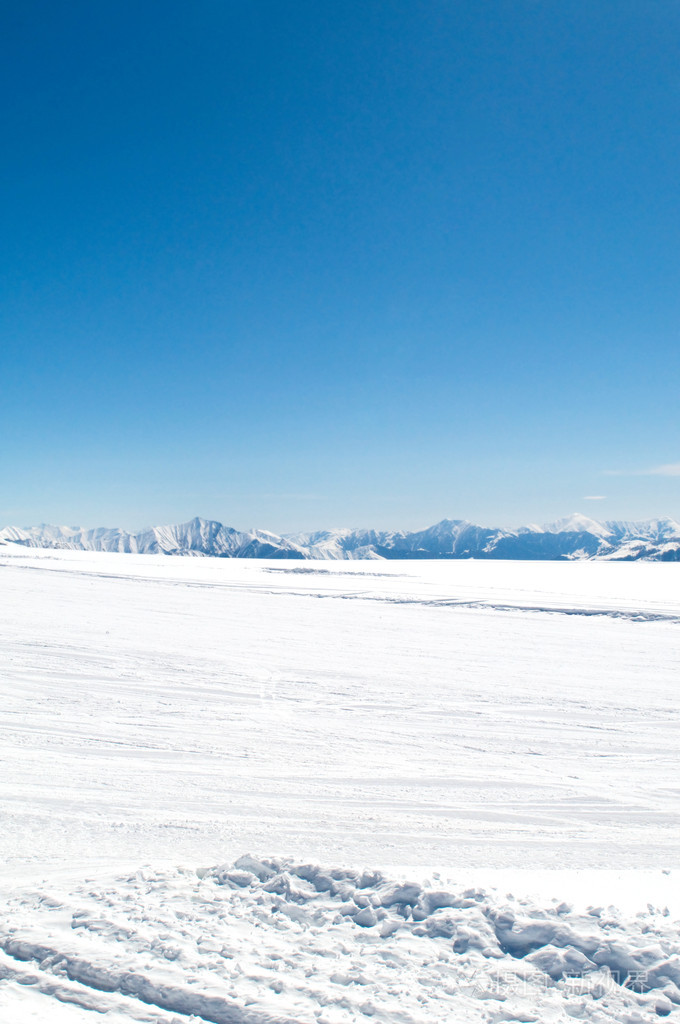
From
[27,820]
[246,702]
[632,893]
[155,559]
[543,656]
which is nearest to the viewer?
[632,893]

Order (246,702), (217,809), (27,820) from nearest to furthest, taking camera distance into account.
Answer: (27,820) → (217,809) → (246,702)

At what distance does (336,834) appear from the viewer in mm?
4742

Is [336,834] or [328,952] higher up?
[328,952]

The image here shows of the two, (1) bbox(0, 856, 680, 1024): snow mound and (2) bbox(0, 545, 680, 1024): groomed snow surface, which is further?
(2) bbox(0, 545, 680, 1024): groomed snow surface

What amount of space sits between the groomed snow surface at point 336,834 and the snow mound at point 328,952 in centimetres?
1

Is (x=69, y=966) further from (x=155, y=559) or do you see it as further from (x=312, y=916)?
(x=155, y=559)

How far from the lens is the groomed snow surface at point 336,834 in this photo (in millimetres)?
2863

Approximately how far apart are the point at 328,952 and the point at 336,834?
1676 millimetres

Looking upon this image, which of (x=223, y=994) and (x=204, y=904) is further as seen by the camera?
(x=204, y=904)

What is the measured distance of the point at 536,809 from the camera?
5293mm

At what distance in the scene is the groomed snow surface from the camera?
2.86 meters

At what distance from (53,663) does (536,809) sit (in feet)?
28.7

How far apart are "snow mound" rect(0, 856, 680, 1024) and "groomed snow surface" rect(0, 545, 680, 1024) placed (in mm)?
13

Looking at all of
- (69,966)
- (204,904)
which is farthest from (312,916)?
(69,966)
